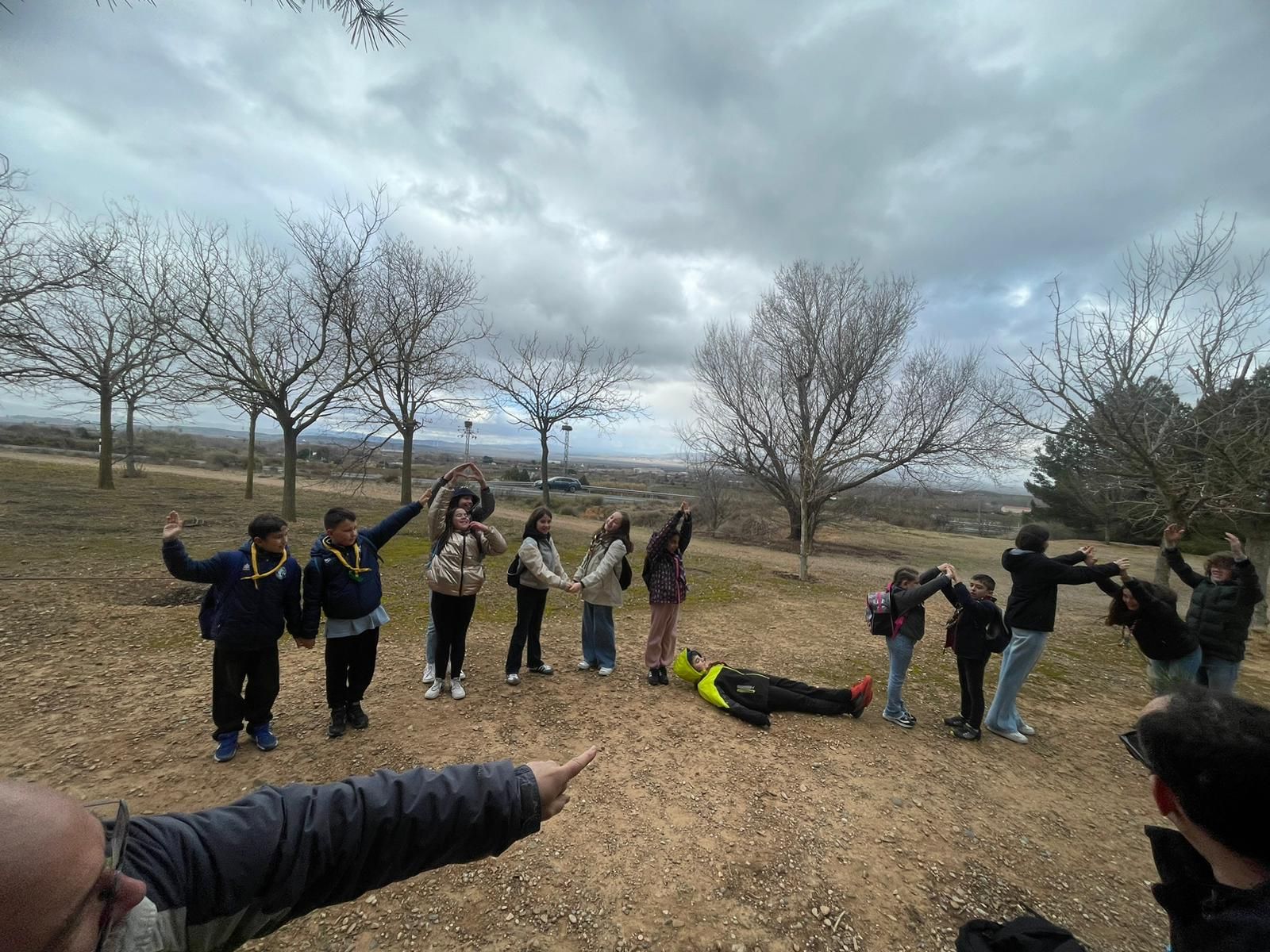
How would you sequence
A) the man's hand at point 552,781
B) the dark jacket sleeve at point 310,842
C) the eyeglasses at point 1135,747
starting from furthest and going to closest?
1. the man's hand at point 552,781
2. the eyeglasses at point 1135,747
3. the dark jacket sleeve at point 310,842

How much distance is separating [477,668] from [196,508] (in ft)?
45.5

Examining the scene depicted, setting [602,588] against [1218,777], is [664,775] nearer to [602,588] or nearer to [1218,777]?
[602,588]

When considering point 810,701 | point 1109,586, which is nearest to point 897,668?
point 810,701

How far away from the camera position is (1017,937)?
200 centimetres

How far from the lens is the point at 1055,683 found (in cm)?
608

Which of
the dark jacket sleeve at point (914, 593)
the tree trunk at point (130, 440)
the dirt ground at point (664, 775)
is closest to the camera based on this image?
the dirt ground at point (664, 775)

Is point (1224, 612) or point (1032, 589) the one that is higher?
point (1032, 589)

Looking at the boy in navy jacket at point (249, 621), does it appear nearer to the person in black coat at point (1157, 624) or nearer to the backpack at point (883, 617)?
the backpack at point (883, 617)

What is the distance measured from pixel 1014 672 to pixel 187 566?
6.15 m

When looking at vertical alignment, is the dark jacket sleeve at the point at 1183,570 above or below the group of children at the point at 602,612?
above

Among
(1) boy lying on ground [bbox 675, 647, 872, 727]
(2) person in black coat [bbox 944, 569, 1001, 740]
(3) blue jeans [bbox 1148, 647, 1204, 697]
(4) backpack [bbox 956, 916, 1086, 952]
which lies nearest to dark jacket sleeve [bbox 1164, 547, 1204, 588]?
(3) blue jeans [bbox 1148, 647, 1204, 697]

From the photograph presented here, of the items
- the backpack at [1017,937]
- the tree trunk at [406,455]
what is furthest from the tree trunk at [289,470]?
the backpack at [1017,937]

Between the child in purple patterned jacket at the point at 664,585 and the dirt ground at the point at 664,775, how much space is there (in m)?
0.33

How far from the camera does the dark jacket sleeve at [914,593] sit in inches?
162
